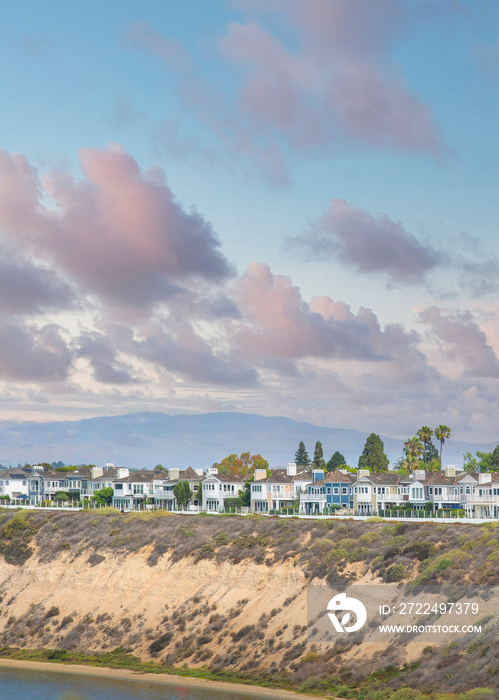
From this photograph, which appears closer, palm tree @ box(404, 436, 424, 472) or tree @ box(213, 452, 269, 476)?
palm tree @ box(404, 436, 424, 472)

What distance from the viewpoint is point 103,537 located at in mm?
96750

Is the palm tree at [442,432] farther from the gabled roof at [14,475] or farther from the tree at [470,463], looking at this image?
the gabled roof at [14,475]

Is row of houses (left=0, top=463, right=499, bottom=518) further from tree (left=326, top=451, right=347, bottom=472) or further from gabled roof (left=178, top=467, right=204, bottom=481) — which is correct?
tree (left=326, top=451, right=347, bottom=472)

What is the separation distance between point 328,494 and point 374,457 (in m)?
43.2

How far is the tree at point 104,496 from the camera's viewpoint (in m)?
130

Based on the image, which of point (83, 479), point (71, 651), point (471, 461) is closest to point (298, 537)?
point (71, 651)

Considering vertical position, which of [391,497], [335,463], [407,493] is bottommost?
[391,497]

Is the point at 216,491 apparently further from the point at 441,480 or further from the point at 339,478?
the point at 441,480

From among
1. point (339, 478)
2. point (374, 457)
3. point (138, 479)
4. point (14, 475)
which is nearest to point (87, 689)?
point (339, 478)

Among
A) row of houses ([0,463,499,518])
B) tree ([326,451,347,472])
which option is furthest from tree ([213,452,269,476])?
row of houses ([0,463,499,518])

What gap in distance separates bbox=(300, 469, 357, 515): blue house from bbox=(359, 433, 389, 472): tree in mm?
38276

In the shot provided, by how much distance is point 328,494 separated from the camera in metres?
113

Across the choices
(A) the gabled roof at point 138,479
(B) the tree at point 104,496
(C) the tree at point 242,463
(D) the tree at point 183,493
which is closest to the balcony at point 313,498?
(D) the tree at point 183,493

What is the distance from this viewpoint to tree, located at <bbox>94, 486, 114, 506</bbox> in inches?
5113
